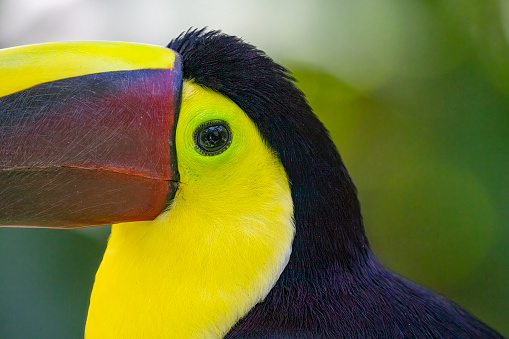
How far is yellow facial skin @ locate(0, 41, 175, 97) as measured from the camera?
151 centimetres

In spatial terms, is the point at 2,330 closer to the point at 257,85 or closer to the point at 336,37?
the point at 257,85

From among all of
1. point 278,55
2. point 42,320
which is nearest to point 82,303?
point 42,320

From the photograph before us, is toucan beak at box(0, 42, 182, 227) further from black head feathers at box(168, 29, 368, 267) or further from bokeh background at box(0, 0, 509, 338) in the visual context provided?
bokeh background at box(0, 0, 509, 338)

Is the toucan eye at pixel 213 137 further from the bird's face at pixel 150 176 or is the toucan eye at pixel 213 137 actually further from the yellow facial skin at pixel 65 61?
the yellow facial skin at pixel 65 61

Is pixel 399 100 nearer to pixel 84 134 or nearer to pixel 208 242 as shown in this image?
pixel 208 242

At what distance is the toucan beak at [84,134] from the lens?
A: 1.50 metres

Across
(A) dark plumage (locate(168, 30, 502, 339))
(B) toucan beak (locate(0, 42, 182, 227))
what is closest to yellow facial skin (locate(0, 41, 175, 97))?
(B) toucan beak (locate(0, 42, 182, 227))

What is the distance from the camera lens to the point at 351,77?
396cm

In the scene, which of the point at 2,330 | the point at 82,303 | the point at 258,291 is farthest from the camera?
the point at 82,303

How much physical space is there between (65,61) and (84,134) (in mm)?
184

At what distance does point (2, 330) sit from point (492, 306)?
262 cm

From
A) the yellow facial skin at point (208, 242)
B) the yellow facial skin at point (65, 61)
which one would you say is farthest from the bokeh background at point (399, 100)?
the yellow facial skin at point (65, 61)

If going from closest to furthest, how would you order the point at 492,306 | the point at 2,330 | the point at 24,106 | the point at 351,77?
the point at 24,106, the point at 2,330, the point at 492,306, the point at 351,77

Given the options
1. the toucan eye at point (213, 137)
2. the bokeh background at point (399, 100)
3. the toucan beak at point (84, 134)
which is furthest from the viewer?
the bokeh background at point (399, 100)
